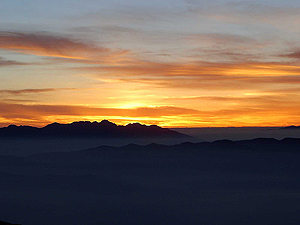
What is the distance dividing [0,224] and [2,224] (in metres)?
0.42

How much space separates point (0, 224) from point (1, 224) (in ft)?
0.65

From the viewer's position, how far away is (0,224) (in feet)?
285

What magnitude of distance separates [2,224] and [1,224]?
0.24m

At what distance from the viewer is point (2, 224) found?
8719cm

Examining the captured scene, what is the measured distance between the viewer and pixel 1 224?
8700 cm
